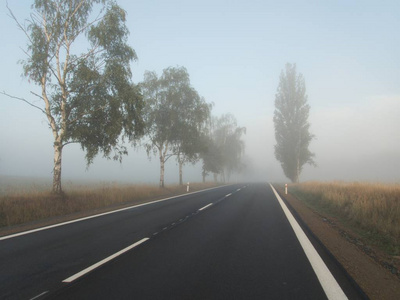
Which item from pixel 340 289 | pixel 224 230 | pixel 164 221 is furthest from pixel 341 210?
pixel 340 289

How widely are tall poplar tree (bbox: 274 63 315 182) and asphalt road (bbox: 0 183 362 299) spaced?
109 ft

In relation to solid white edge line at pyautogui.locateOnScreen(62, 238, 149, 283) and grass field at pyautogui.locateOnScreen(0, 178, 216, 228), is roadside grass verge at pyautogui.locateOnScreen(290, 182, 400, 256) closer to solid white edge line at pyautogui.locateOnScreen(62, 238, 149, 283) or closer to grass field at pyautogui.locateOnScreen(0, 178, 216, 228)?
solid white edge line at pyautogui.locateOnScreen(62, 238, 149, 283)

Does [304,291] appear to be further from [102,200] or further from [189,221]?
[102,200]

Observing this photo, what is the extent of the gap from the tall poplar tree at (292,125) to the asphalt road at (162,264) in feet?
109

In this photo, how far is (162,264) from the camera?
4781 millimetres

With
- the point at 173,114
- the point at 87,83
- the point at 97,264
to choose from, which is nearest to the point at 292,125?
the point at 173,114

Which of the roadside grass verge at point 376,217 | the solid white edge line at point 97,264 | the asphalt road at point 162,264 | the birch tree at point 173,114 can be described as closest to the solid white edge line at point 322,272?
the asphalt road at point 162,264

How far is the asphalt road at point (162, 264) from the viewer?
369cm

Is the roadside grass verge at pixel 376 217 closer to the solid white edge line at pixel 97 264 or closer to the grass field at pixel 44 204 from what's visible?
the solid white edge line at pixel 97 264

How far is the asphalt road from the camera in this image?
3.69m

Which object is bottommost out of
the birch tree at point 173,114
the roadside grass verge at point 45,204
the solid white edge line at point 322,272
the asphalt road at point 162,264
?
the solid white edge line at point 322,272

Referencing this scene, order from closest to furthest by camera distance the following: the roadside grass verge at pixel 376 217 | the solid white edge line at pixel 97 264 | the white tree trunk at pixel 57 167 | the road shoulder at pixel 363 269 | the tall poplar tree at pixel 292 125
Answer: the road shoulder at pixel 363 269, the solid white edge line at pixel 97 264, the roadside grass verge at pixel 376 217, the white tree trunk at pixel 57 167, the tall poplar tree at pixel 292 125

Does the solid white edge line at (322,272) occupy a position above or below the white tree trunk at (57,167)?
below

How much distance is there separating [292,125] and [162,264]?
3793 centimetres
